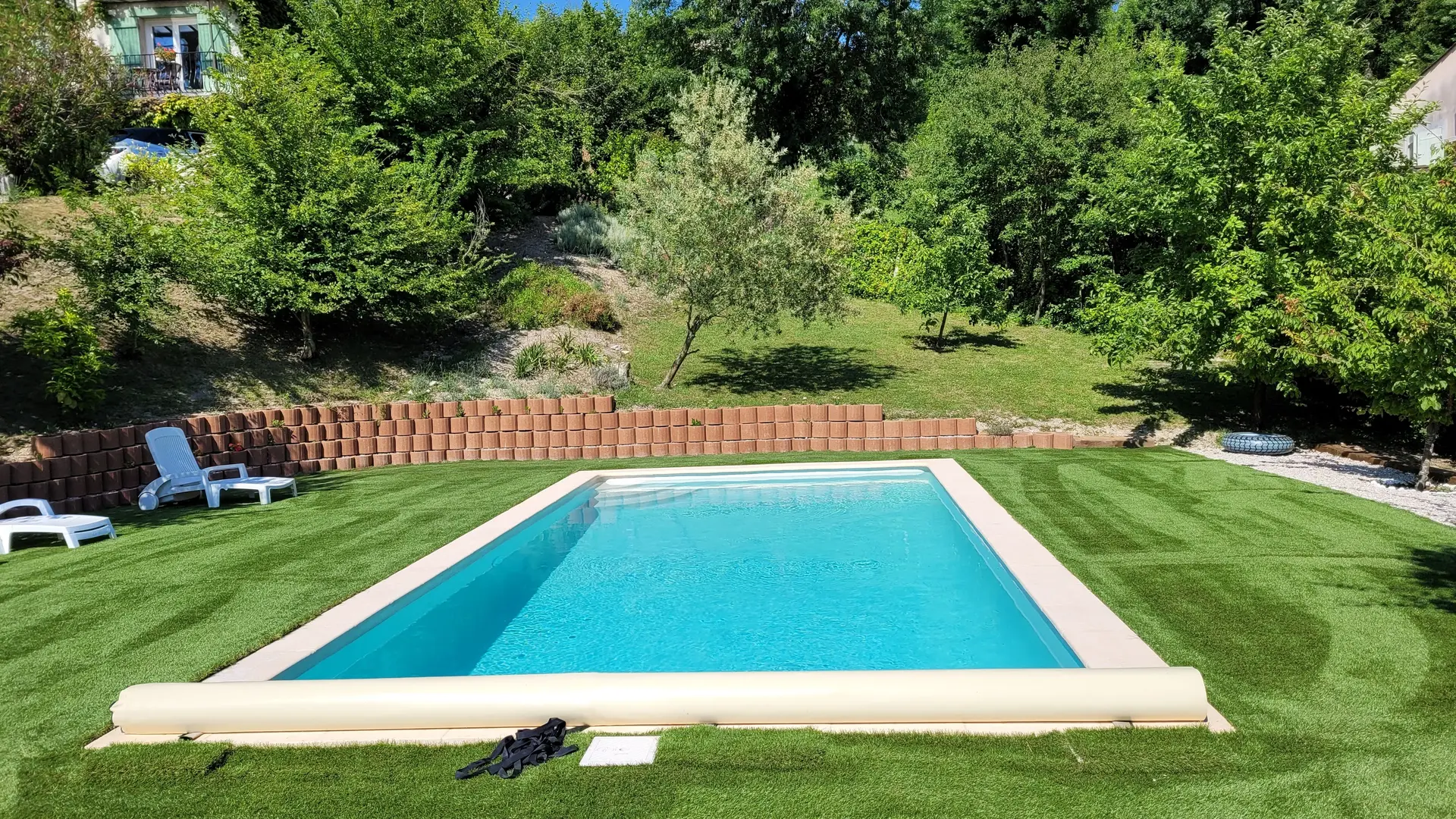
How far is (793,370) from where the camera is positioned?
18891 mm

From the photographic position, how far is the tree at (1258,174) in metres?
13.3

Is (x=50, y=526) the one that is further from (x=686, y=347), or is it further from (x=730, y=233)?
(x=730, y=233)

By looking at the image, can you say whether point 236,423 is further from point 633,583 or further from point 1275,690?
point 1275,690

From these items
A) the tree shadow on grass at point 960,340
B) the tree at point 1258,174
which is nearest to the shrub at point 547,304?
the tree shadow on grass at point 960,340

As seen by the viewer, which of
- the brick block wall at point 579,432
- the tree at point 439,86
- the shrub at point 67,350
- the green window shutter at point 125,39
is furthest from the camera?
the green window shutter at point 125,39

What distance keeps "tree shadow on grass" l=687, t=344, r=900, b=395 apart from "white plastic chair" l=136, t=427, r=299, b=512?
875 cm

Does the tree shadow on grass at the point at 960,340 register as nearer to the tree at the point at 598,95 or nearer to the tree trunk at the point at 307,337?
the tree at the point at 598,95

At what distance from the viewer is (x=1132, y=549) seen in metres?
7.70

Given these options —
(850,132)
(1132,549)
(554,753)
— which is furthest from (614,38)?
(554,753)

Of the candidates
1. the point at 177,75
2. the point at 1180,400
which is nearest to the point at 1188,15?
the point at 1180,400

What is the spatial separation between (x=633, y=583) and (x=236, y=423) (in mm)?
7810

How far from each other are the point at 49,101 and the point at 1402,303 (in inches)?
1020

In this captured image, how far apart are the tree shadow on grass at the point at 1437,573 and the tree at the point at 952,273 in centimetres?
1322

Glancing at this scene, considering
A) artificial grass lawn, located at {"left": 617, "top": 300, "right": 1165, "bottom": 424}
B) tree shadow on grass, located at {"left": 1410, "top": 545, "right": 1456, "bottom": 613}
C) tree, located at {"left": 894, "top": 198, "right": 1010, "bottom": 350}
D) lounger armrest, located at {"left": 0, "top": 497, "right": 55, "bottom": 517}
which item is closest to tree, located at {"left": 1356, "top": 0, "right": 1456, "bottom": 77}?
tree, located at {"left": 894, "top": 198, "right": 1010, "bottom": 350}
